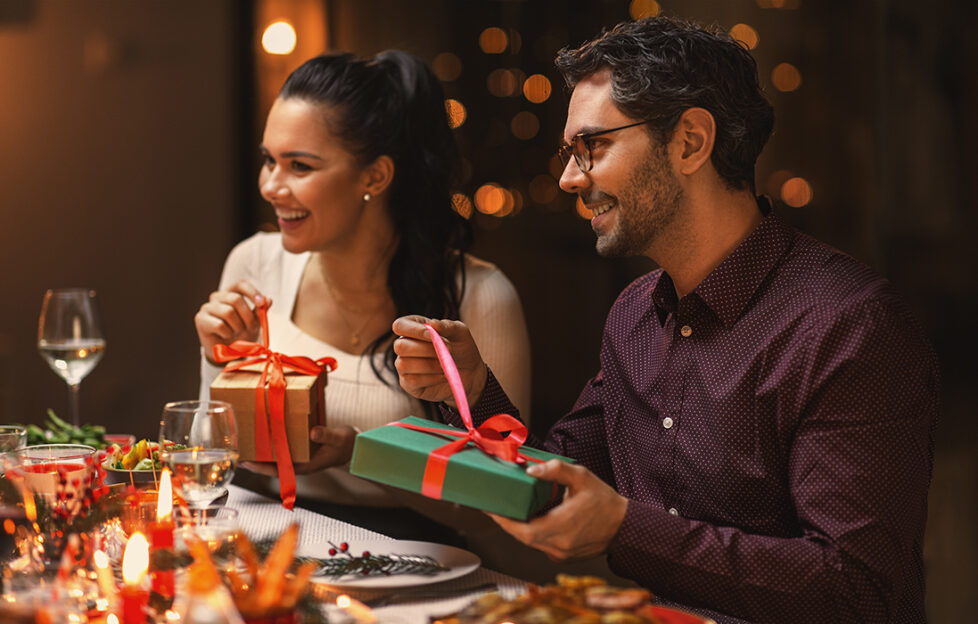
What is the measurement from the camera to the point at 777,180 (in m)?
2.64

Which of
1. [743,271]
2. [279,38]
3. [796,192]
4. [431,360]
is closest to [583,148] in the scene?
[743,271]

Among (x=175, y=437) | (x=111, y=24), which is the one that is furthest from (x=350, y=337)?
(x=111, y=24)

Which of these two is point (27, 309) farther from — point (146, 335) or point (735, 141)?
point (735, 141)

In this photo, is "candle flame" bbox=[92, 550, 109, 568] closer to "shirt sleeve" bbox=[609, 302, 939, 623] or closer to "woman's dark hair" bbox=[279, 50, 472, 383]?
"shirt sleeve" bbox=[609, 302, 939, 623]

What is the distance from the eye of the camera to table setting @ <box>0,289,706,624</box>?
0.97 meters

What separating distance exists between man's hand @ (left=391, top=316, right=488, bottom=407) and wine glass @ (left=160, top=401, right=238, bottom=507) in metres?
0.32

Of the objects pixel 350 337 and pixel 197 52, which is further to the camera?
pixel 197 52

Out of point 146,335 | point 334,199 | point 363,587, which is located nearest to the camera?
point 363,587

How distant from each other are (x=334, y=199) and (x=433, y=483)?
1126 mm

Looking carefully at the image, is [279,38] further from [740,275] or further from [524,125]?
[740,275]

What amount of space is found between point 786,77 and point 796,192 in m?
0.31

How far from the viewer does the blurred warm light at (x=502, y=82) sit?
3.39 meters

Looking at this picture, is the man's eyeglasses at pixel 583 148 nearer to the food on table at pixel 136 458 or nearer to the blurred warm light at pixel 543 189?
the food on table at pixel 136 458

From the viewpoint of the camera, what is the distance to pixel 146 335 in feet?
11.3
